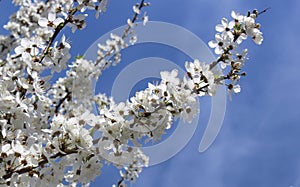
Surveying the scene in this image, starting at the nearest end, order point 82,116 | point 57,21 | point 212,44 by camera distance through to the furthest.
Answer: point 82,116
point 57,21
point 212,44

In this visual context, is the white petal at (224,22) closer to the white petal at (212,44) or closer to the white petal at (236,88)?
the white petal at (212,44)

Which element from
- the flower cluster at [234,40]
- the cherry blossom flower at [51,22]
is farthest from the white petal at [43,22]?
the flower cluster at [234,40]

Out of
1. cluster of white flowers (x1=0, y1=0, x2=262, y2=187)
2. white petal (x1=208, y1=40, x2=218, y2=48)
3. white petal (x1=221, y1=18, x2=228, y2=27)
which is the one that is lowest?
cluster of white flowers (x1=0, y1=0, x2=262, y2=187)

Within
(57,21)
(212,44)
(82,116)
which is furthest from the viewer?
(212,44)

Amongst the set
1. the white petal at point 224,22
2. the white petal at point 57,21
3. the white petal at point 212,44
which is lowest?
the white petal at point 212,44

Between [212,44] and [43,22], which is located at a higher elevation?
[43,22]

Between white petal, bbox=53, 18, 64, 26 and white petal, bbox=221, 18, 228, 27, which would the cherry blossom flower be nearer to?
white petal, bbox=53, 18, 64, 26

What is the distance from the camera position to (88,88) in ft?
27.0

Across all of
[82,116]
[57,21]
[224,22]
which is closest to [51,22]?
[57,21]

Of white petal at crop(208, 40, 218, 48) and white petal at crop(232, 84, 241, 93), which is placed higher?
white petal at crop(208, 40, 218, 48)

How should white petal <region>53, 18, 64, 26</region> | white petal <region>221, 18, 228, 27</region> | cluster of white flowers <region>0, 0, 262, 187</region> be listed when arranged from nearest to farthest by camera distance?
cluster of white flowers <region>0, 0, 262, 187</region> < white petal <region>53, 18, 64, 26</region> < white petal <region>221, 18, 228, 27</region>

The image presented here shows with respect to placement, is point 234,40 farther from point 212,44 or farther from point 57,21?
point 57,21

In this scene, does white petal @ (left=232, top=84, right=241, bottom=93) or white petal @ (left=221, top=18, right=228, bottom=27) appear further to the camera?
white petal @ (left=221, top=18, right=228, bottom=27)

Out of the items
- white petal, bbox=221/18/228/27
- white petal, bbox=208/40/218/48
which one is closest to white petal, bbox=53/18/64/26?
white petal, bbox=208/40/218/48
